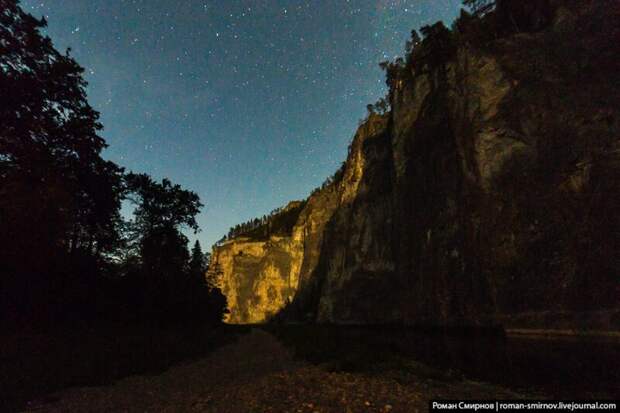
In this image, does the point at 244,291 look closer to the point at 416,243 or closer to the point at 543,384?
the point at 416,243

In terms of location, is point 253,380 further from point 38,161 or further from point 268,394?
point 38,161

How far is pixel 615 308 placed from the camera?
26500 millimetres

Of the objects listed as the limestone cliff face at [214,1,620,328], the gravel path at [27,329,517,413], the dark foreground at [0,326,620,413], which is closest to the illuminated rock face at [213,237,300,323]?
the limestone cliff face at [214,1,620,328]

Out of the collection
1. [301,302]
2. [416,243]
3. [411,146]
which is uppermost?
[411,146]

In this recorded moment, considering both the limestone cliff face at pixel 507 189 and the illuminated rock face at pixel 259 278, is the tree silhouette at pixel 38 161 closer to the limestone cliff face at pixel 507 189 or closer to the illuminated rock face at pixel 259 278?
the limestone cliff face at pixel 507 189

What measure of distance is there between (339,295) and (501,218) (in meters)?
40.2

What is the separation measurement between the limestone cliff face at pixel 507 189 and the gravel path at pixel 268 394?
2607 centimetres

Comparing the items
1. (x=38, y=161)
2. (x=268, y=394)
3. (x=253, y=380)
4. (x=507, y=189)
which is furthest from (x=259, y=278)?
(x=268, y=394)

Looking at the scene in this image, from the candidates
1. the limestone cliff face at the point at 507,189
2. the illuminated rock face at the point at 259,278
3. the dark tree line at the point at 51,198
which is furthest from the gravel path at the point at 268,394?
the illuminated rock face at the point at 259,278

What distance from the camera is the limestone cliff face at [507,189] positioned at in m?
30.4

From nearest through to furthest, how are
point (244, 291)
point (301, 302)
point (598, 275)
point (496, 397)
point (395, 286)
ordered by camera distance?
point (496, 397)
point (598, 275)
point (395, 286)
point (301, 302)
point (244, 291)

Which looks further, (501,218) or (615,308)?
(501,218)

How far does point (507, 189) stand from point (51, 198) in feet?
128

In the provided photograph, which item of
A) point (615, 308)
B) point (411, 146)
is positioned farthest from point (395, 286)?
point (615, 308)
